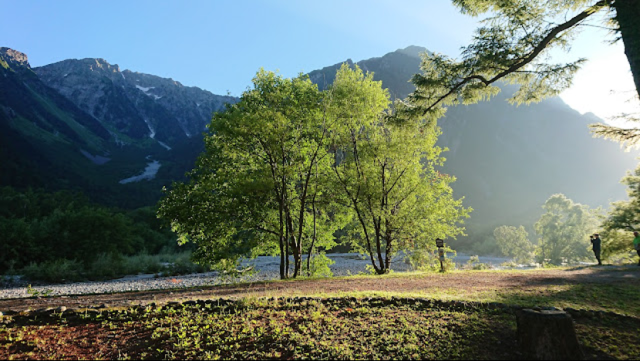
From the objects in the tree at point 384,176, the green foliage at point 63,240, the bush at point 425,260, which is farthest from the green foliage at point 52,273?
the bush at point 425,260

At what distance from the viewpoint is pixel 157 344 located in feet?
12.6

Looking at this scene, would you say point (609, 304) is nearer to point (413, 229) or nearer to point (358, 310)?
point (358, 310)

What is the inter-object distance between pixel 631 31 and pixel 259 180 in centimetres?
1059

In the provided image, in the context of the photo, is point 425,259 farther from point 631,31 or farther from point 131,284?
point 131,284

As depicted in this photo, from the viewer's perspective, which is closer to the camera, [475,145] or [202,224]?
[202,224]

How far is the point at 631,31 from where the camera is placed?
5684 millimetres

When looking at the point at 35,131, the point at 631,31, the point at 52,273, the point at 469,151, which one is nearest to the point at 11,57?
the point at 35,131

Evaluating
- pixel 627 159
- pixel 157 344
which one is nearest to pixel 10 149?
pixel 157 344

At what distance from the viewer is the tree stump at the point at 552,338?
3.04 metres

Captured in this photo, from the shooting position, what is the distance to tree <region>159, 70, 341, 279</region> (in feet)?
39.2

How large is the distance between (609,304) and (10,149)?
143 meters

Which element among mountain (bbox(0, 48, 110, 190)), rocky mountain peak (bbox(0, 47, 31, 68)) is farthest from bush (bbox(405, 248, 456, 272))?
rocky mountain peak (bbox(0, 47, 31, 68))

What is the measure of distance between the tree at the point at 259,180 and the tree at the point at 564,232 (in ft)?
148

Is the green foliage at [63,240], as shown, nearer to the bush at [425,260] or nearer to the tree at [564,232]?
the bush at [425,260]
